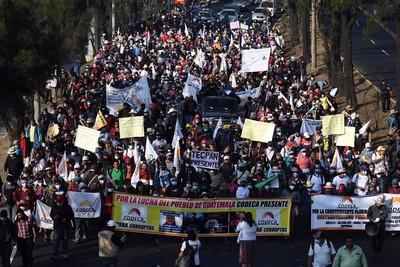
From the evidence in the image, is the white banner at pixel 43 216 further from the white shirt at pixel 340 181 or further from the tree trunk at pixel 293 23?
the tree trunk at pixel 293 23

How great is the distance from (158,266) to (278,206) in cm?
306

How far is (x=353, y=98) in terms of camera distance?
39125 mm

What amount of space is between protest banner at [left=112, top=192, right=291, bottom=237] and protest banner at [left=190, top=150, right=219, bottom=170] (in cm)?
259

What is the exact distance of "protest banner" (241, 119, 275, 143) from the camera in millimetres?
27969

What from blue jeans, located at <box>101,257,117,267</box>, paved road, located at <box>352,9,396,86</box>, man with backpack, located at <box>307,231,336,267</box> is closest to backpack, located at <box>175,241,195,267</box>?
blue jeans, located at <box>101,257,117,267</box>

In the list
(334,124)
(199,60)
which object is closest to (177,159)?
(334,124)

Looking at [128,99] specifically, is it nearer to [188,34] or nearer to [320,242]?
[320,242]

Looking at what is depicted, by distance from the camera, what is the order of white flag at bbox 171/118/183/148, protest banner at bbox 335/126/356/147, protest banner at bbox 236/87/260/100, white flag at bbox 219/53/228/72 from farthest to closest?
1. white flag at bbox 219/53/228/72
2. protest banner at bbox 236/87/260/100
3. white flag at bbox 171/118/183/148
4. protest banner at bbox 335/126/356/147

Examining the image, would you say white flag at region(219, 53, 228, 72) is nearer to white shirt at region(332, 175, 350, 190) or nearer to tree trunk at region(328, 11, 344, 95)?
tree trunk at region(328, 11, 344, 95)

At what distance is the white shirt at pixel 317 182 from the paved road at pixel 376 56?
72.9 ft

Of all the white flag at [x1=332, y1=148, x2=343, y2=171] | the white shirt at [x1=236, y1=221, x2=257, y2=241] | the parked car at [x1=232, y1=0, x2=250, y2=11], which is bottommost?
the white shirt at [x1=236, y1=221, x2=257, y2=241]

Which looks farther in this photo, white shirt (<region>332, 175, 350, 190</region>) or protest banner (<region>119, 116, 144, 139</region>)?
protest banner (<region>119, 116, 144, 139</region>)

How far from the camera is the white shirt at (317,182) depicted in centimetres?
2440

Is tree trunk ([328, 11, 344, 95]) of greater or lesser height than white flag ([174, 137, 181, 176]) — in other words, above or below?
above
